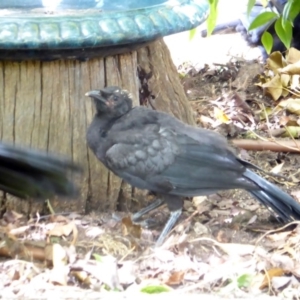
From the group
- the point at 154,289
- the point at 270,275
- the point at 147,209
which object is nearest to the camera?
the point at 154,289

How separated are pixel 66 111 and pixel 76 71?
Result: 0.15 metres

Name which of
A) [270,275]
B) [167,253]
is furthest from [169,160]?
[270,275]

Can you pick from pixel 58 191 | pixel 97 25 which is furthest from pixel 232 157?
pixel 58 191

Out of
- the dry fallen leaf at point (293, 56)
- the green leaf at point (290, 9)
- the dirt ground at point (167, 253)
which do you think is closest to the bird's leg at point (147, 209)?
the dirt ground at point (167, 253)

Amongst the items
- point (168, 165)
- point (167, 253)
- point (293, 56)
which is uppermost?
point (293, 56)

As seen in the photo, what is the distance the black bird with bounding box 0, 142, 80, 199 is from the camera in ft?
5.03

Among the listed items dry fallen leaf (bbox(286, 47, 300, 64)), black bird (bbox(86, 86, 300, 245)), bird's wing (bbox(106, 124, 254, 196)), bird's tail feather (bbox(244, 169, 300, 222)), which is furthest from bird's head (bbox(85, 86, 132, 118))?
dry fallen leaf (bbox(286, 47, 300, 64))

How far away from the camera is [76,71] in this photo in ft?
8.83

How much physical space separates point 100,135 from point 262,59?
252 cm

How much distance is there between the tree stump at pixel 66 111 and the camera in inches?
105

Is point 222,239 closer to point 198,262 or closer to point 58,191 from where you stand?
point 198,262

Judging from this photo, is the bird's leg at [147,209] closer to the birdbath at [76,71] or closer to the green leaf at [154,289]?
the birdbath at [76,71]

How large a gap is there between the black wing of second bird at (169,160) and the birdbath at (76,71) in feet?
0.61

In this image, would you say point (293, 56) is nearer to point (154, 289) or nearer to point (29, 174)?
point (154, 289)
